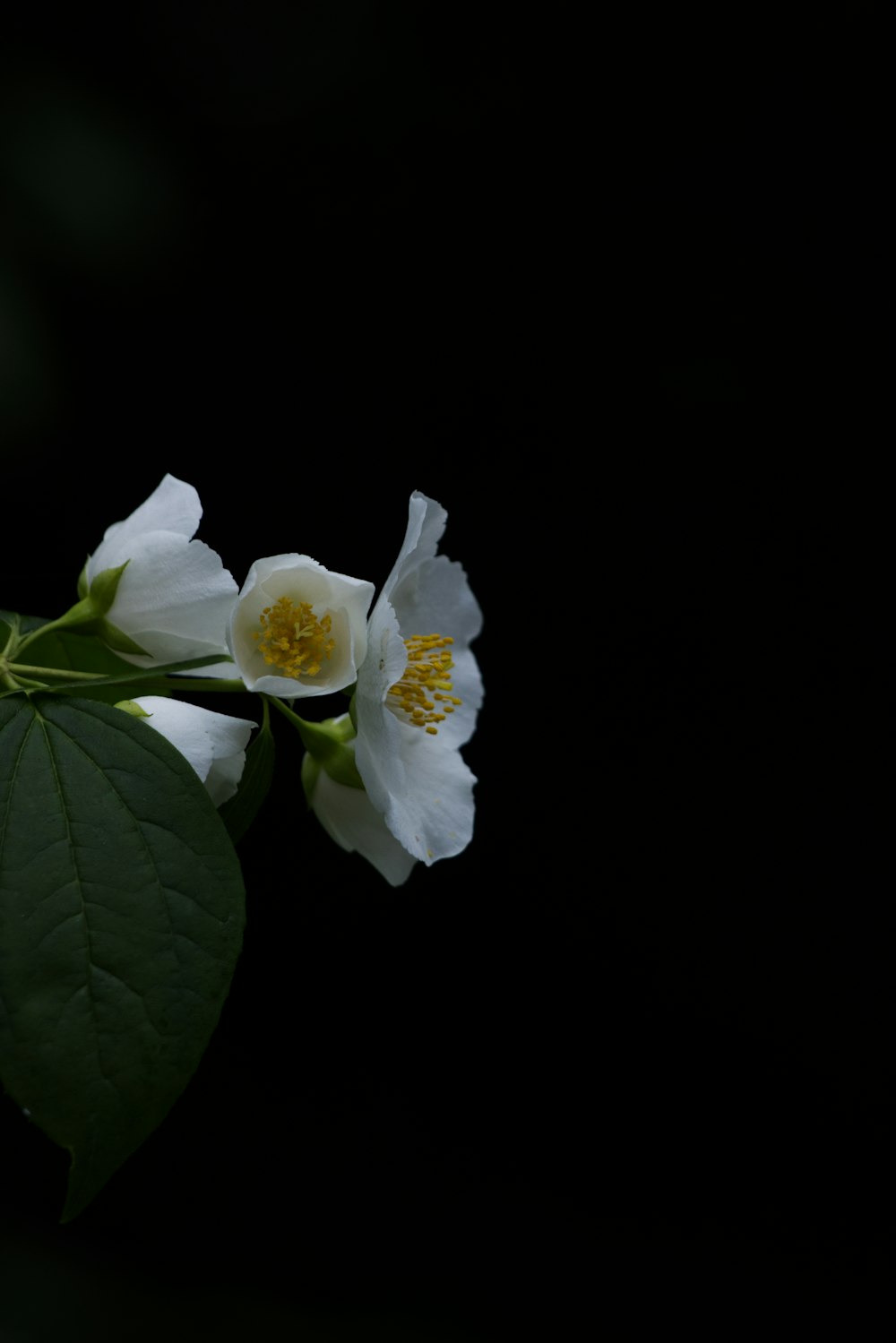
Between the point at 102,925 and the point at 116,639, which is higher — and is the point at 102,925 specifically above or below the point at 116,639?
below

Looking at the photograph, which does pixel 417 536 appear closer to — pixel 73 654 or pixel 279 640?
pixel 279 640

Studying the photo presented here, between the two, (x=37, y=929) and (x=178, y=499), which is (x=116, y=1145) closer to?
(x=37, y=929)

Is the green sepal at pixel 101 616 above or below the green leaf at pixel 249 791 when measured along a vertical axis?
above

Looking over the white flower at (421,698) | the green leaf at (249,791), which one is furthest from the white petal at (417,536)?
the green leaf at (249,791)

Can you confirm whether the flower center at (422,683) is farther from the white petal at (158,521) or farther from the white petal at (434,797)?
the white petal at (158,521)

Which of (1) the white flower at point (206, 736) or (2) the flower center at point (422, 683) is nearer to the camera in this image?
(1) the white flower at point (206, 736)

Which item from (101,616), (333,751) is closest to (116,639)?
(101,616)

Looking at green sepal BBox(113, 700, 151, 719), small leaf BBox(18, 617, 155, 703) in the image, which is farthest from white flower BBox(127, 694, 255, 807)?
small leaf BBox(18, 617, 155, 703)
